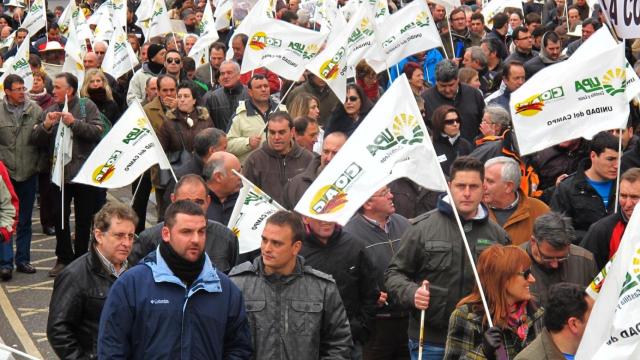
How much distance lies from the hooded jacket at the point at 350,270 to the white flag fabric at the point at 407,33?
19.8ft

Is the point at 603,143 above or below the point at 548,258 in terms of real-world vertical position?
above

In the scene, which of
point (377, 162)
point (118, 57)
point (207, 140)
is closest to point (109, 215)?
point (377, 162)

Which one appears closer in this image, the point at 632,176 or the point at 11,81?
the point at 632,176

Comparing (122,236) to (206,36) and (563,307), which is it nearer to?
(563,307)

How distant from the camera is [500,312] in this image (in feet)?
21.3

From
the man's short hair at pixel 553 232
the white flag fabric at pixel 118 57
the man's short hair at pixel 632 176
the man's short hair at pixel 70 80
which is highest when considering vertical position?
the man's short hair at pixel 632 176

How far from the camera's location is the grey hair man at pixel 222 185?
30.1 feet

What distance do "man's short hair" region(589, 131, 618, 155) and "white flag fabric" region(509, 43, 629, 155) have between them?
0.19 ft

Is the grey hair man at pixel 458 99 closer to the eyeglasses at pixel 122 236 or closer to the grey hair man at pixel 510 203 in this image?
the grey hair man at pixel 510 203

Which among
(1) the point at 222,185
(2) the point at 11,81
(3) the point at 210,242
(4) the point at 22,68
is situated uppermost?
(3) the point at 210,242

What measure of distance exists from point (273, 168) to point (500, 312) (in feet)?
13.8

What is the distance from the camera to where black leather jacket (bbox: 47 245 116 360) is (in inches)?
277

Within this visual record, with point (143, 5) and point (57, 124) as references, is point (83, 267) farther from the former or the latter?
point (143, 5)

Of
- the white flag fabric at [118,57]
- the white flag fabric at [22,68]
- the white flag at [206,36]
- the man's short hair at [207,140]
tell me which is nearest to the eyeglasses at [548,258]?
the man's short hair at [207,140]
